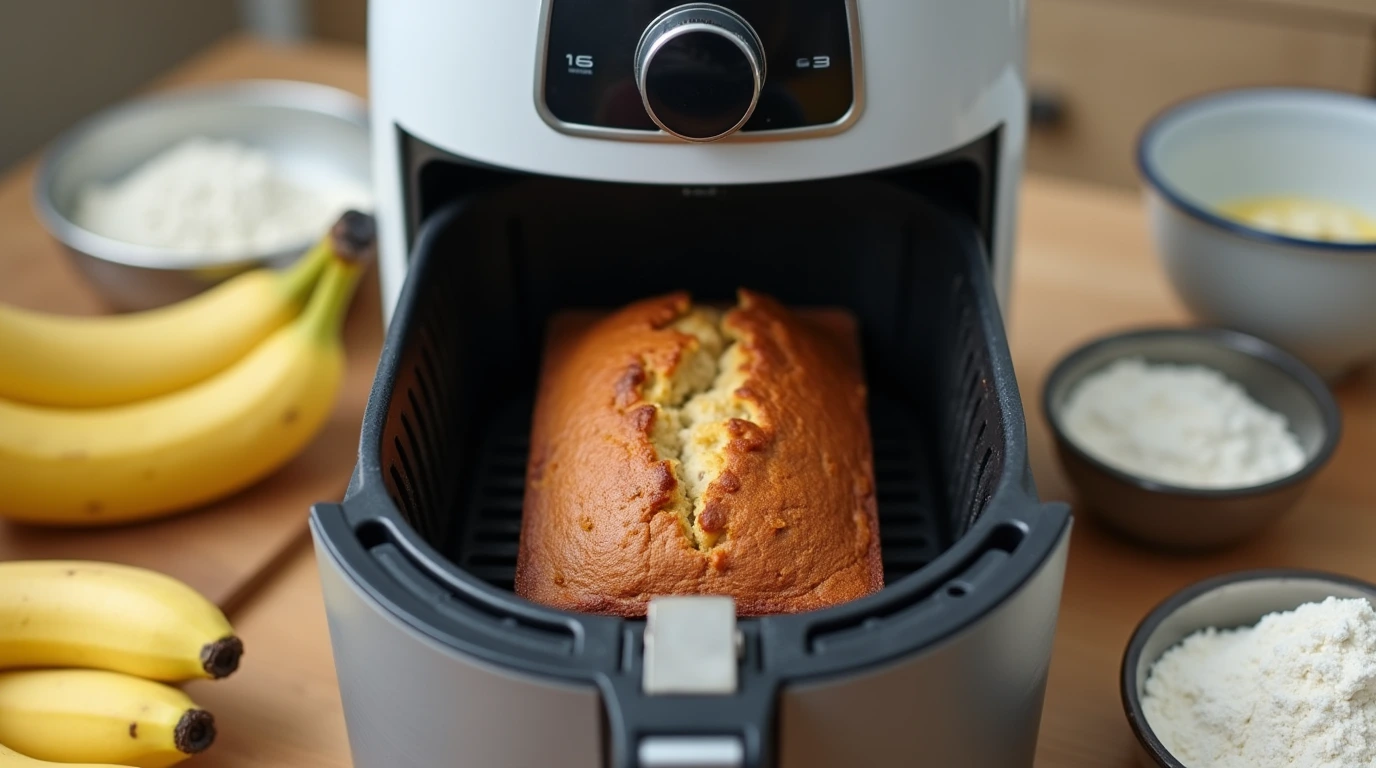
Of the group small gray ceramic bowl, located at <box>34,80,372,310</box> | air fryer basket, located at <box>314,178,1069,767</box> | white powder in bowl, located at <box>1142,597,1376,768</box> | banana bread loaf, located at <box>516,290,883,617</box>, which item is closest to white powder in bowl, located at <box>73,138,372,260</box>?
small gray ceramic bowl, located at <box>34,80,372,310</box>

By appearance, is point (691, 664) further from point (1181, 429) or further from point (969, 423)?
point (1181, 429)

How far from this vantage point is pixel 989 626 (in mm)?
501

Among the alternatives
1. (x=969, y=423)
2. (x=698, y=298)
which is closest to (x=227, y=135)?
(x=698, y=298)

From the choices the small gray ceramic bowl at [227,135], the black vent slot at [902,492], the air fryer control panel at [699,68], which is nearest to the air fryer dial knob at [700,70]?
the air fryer control panel at [699,68]

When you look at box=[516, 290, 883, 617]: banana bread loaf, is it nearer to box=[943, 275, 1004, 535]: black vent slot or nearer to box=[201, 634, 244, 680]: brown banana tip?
box=[943, 275, 1004, 535]: black vent slot

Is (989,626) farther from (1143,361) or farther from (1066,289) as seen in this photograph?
(1066,289)

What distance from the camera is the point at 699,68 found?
2.11 feet

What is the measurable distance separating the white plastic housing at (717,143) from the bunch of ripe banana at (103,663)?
31 cm

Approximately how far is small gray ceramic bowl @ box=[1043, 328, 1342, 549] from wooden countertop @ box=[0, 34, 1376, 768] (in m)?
0.04

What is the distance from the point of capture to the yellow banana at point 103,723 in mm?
655

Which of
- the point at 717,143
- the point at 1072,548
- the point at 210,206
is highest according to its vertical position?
the point at 717,143

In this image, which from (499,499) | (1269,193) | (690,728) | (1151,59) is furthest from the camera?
(1151,59)

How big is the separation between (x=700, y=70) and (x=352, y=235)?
0.34 metres

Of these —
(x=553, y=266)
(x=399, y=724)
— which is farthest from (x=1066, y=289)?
(x=399, y=724)
